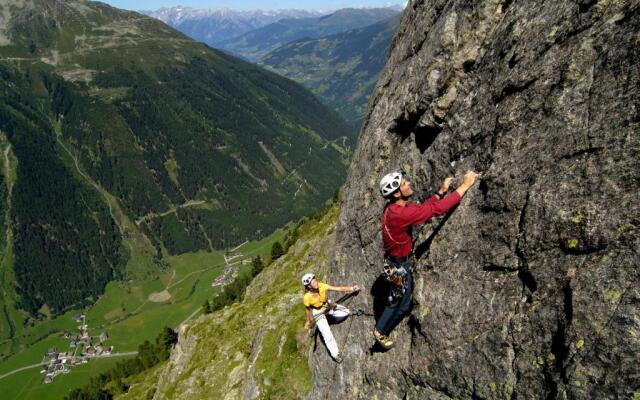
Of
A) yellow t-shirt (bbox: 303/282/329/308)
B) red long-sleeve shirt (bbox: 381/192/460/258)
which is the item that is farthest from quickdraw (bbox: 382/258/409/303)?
yellow t-shirt (bbox: 303/282/329/308)

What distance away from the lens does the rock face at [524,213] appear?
11914mm

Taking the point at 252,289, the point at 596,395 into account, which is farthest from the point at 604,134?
the point at 252,289

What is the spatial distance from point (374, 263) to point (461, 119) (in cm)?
885

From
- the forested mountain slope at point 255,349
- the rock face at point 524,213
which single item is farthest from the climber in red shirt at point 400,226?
the forested mountain slope at point 255,349

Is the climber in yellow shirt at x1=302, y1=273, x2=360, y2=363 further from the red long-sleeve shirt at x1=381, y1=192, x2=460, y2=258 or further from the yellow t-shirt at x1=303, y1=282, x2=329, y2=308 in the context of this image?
the red long-sleeve shirt at x1=381, y1=192, x2=460, y2=258

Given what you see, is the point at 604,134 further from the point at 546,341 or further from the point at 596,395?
the point at 596,395

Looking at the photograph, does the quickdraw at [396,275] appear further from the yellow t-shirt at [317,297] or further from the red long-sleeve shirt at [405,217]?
the yellow t-shirt at [317,297]

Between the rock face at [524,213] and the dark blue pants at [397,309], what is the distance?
18.8 inches

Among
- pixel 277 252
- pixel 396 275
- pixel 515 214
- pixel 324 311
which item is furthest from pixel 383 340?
pixel 277 252

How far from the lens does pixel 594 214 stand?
12.5 m

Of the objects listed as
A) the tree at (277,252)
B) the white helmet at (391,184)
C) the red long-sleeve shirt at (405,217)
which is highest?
the white helmet at (391,184)

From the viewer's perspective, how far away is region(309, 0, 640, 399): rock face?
469 inches

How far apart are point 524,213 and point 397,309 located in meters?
6.78

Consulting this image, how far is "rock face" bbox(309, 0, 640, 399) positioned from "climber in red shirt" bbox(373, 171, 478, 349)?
2.51 feet
